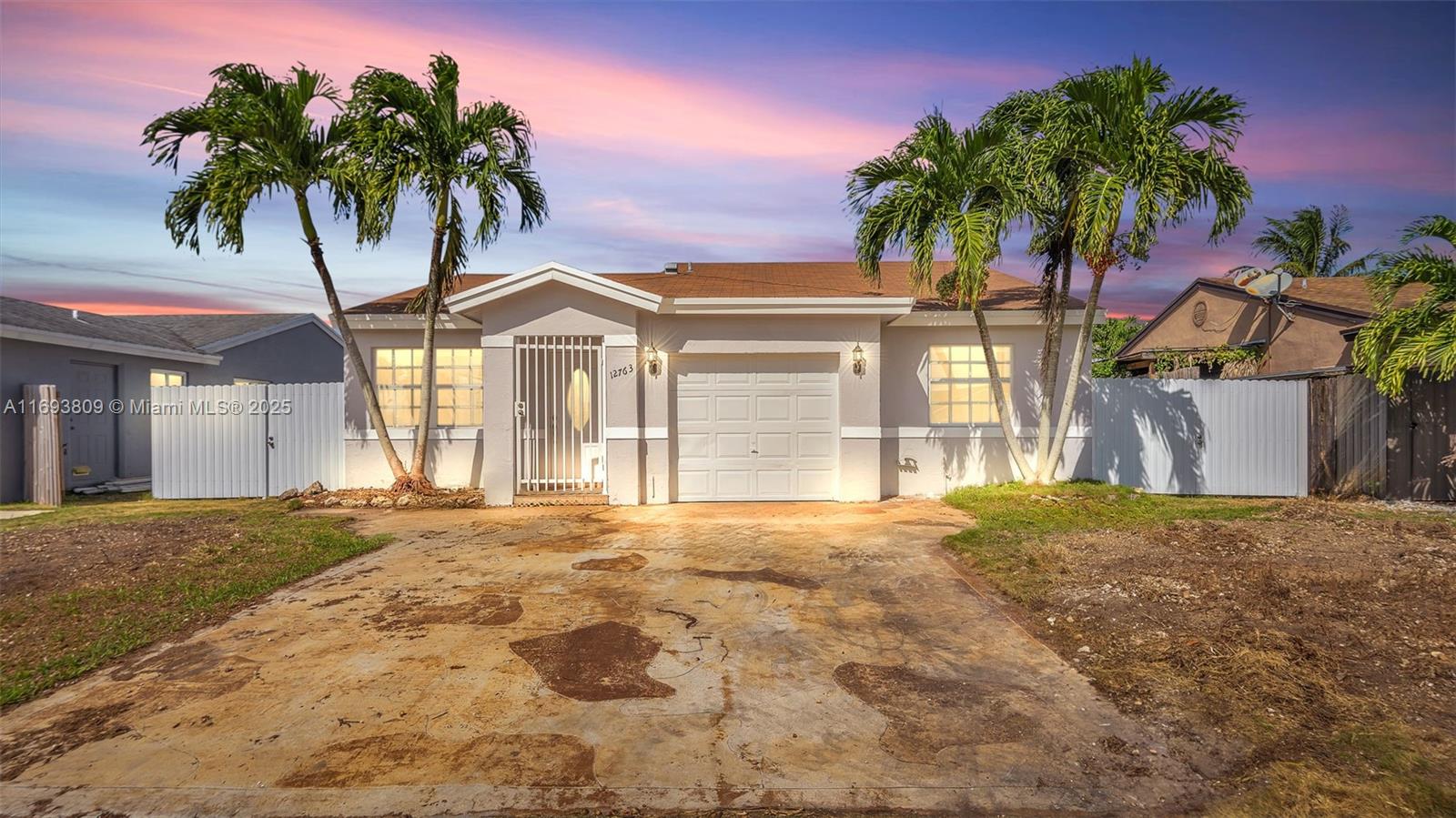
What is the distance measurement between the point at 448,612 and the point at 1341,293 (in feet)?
68.7

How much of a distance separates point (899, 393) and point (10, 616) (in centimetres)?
1093

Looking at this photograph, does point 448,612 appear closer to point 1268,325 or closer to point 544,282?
point 544,282

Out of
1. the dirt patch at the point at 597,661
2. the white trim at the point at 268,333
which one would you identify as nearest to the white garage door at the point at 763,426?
the dirt patch at the point at 597,661

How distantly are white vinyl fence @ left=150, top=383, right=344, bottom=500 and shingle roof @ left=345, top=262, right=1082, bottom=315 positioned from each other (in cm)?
205

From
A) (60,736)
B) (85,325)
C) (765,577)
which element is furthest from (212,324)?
(765,577)

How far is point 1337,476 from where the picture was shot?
10.9 m

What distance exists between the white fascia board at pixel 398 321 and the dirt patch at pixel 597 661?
8.25 meters

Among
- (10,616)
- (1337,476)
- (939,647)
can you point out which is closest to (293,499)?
(10,616)

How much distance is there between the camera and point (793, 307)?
10.8 metres

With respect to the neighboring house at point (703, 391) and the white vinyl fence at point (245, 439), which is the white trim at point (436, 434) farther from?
the white vinyl fence at point (245, 439)

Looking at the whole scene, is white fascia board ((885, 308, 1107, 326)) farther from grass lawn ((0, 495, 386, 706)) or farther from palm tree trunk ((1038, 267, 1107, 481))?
grass lawn ((0, 495, 386, 706))

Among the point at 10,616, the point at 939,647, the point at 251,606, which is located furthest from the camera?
the point at 251,606

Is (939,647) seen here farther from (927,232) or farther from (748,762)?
(927,232)

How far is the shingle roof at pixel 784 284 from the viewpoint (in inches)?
482
